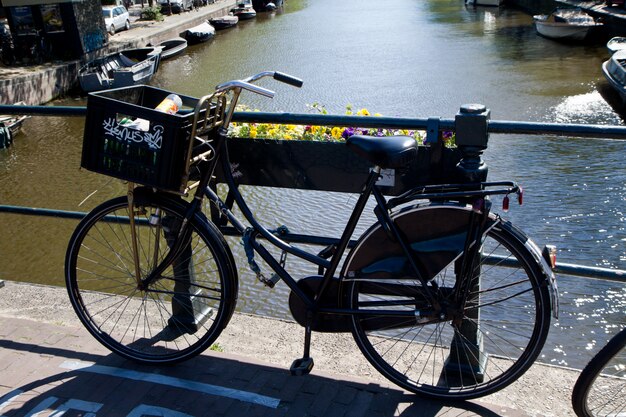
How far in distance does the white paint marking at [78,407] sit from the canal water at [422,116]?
921 millimetres

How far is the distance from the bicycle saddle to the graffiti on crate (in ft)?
2.74

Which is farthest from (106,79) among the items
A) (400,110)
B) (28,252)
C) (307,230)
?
(307,230)

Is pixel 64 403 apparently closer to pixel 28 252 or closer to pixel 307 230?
pixel 307 230

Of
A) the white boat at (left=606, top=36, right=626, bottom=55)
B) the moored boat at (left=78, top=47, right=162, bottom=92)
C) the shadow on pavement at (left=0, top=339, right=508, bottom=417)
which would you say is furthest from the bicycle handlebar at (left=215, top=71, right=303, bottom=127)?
the white boat at (left=606, top=36, right=626, bottom=55)

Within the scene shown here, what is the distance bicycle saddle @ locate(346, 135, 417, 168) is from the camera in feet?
8.70

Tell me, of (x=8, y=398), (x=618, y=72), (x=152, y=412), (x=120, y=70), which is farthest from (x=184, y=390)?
(x=120, y=70)

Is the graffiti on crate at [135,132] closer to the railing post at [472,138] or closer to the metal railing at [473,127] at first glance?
the metal railing at [473,127]

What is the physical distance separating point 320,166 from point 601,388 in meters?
1.55

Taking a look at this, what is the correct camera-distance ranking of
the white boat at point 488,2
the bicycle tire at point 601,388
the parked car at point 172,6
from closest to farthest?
the bicycle tire at point 601,388, the parked car at point 172,6, the white boat at point 488,2

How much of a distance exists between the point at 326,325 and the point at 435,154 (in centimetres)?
90

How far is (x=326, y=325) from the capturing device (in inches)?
118

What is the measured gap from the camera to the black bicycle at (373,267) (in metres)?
2.66

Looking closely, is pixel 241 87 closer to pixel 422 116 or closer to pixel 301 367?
pixel 301 367

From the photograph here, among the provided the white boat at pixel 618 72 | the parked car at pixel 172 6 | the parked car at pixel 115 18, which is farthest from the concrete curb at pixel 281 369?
the parked car at pixel 172 6
